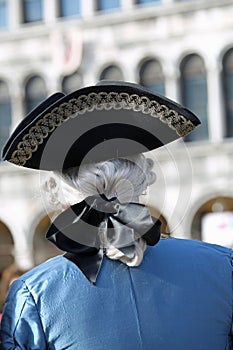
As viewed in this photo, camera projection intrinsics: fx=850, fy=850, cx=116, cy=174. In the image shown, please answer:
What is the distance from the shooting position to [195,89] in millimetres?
14656

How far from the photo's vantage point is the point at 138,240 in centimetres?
213

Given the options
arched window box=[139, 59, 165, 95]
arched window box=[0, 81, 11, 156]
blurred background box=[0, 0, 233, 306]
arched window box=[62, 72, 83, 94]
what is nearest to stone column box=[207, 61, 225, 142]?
blurred background box=[0, 0, 233, 306]

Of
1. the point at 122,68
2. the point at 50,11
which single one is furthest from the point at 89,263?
the point at 50,11

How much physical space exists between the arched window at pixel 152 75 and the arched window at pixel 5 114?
2604mm

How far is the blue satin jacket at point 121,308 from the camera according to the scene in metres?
2.08

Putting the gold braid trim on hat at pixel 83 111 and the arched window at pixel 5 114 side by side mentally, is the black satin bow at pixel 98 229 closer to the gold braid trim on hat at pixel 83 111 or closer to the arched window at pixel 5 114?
the gold braid trim on hat at pixel 83 111

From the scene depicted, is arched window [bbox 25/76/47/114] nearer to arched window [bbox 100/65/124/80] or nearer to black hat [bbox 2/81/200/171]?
arched window [bbox 100/65/124/80]

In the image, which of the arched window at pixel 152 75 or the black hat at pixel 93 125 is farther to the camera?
the arched window at pixel 152 75

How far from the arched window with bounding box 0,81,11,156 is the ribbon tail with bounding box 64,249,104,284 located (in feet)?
45.0

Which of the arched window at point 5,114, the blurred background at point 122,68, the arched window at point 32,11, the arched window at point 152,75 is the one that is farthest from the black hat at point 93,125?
the arched window at point 32,11

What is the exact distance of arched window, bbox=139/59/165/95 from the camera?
1488 cm

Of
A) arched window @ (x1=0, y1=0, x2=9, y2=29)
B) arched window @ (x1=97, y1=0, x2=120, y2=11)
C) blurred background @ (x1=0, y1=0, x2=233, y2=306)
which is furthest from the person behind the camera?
arched window @ (x1=0, y1=0, x2=9, y2=29)

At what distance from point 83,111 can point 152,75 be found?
1290 cm

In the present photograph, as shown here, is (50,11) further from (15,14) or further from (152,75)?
(152,75)
